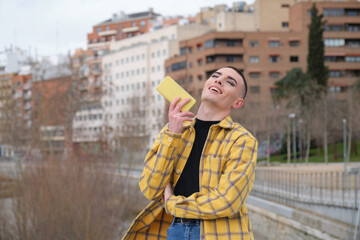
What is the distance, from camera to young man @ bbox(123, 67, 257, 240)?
2650 millimetres

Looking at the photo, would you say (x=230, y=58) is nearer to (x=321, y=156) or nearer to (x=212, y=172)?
(x=321, y=156)

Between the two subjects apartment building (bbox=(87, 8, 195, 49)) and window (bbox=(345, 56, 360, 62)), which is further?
apartment building (bbox=(87, 8, 195, 49))

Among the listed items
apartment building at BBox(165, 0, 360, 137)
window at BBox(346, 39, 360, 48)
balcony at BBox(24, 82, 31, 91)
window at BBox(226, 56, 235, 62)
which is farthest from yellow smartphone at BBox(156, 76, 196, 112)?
balcony at BBox(24, 82, 31, 91)

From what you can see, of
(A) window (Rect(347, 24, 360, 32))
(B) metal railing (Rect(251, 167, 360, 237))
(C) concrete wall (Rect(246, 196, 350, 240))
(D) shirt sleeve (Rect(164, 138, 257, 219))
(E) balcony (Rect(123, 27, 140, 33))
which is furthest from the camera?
(E) balcony (Rect(123, 27, 140, 33))

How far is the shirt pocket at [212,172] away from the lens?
9.00ft

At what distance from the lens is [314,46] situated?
48.4m

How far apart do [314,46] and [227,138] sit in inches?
1882

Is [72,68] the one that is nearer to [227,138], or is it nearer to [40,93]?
[40,93]

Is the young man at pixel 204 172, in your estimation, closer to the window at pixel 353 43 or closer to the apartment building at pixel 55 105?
the apartment building at pixel 55 105

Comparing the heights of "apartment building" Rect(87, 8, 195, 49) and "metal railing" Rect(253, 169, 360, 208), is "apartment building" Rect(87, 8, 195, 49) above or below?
above

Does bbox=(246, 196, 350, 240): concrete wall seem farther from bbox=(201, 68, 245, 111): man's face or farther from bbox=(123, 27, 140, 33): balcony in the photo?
bbox=(123, 27, 140, 33): balcony

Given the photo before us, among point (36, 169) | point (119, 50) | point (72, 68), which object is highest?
point (119, 50)

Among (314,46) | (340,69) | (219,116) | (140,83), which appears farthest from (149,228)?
(140,83)

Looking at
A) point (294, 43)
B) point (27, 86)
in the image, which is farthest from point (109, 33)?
point (294, 43)
